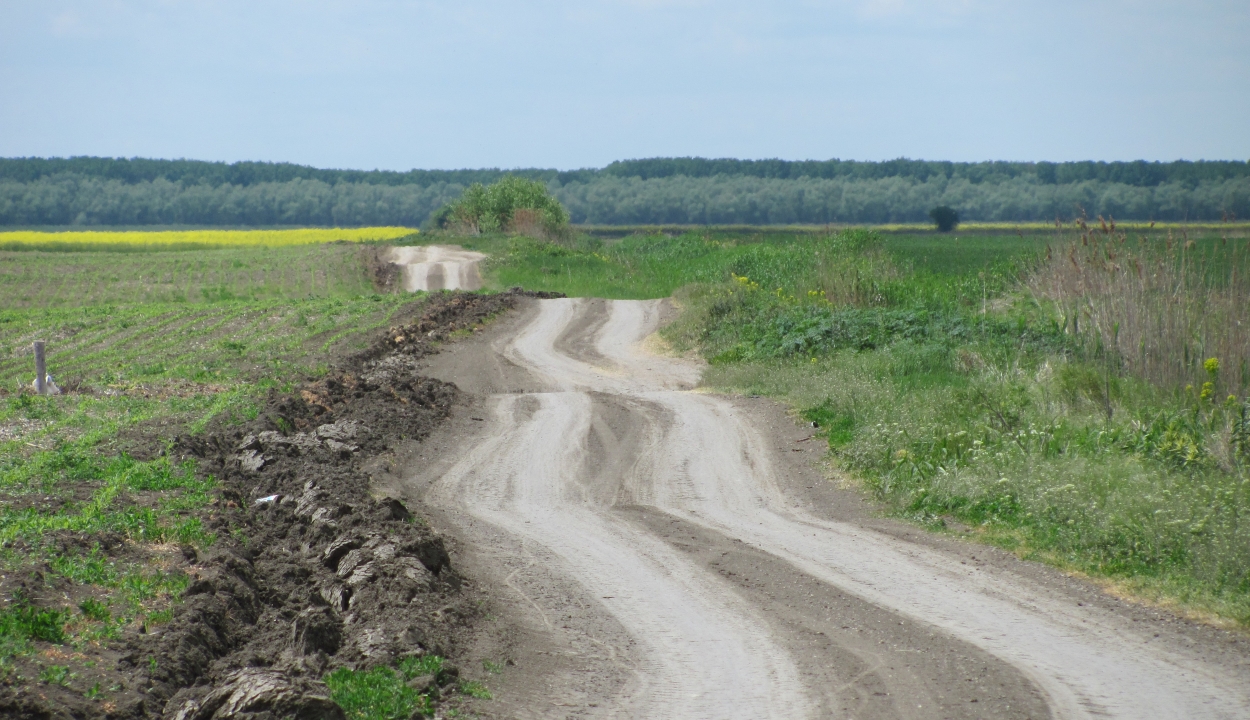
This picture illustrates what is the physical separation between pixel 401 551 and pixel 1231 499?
7.01 m

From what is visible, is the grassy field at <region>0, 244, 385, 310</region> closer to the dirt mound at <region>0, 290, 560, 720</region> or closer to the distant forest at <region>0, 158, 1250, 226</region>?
the dirt mound at <region>0, 290, 560, 720</region>

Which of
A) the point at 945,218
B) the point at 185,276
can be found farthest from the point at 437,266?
the point at 945,218

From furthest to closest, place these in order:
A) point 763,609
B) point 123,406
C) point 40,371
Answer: point 40,371 → point 123,406 → point 763,609

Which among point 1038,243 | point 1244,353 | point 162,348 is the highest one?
point 1038,243

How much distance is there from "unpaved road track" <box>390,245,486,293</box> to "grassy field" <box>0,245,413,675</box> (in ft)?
9.20

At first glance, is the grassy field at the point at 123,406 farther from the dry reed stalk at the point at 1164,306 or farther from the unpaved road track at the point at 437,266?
the dry reed stalk at the point at 1164,306

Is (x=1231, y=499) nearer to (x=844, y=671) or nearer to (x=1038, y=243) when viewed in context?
(x=844, y=671)

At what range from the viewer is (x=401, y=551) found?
26.3 feet

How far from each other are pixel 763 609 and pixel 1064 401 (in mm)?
7318

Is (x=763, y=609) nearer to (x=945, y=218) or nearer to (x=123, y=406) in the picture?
(x=123, y=406)

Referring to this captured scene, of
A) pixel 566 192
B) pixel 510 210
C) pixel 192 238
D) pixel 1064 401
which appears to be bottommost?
pixel 192 238

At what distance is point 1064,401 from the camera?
1327cm

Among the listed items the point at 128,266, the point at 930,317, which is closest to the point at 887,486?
the point at 930,317

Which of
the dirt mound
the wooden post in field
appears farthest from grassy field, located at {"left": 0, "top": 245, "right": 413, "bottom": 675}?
the wooden post in field
